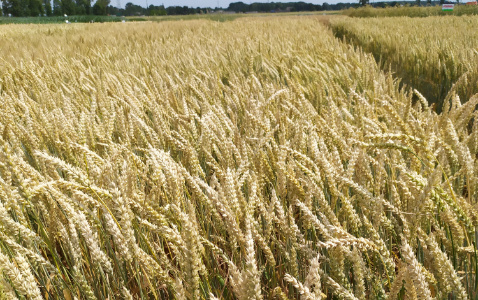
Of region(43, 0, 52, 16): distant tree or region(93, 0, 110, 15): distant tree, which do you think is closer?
region(93, 0, 110, 15): distant tree

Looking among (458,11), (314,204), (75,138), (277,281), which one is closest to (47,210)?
(75,138)

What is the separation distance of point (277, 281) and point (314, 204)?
0.26 metres

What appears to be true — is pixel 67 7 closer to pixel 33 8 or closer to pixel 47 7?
pixel 33 8

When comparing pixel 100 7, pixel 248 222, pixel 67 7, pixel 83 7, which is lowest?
pixel 248 222

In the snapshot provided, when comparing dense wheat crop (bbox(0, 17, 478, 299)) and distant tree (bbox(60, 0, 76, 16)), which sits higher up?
distant tree (bbox(60, 0, 76, 16))

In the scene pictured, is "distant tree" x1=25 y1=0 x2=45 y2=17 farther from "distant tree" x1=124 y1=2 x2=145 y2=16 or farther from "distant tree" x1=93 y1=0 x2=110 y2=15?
"distant tree" x1=124 y1=2 x2=145 y2=16

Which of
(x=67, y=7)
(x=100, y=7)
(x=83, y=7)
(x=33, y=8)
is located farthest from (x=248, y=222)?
(x=33, y=8)

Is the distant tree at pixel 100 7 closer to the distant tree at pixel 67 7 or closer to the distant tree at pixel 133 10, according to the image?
the distant tree at pixel 67 7

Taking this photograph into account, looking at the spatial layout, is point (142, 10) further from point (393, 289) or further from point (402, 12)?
point (393, 289)

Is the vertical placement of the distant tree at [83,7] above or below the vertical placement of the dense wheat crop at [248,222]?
above

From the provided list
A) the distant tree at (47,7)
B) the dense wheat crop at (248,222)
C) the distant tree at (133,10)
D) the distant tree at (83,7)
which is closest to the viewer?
the dense wheat crop at (248,222)

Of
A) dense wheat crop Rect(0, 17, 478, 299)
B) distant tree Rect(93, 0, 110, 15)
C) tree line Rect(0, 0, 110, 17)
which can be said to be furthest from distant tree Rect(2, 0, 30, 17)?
dense wheat crop Rect(0, 17, 478, 299)

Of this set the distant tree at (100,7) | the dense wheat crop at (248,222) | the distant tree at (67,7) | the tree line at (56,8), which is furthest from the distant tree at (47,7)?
the dense wheat crop at (248,222)

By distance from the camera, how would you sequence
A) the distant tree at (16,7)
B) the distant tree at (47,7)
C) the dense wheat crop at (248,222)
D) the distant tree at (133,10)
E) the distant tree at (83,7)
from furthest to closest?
the distant tree at (133,10)
the distant tree at (47,7)
the distant tree at (83,7)
the distant tree at (16,7)
the dense wheat crop at (248,222)
